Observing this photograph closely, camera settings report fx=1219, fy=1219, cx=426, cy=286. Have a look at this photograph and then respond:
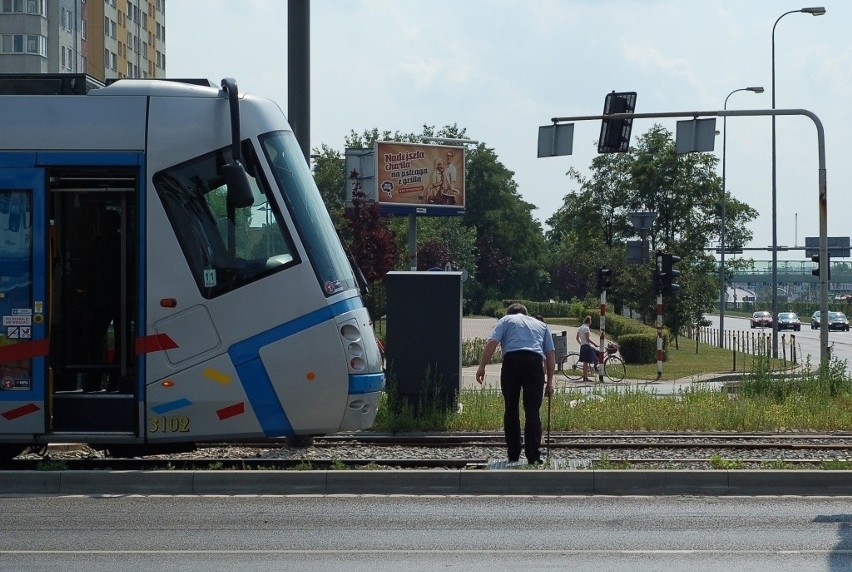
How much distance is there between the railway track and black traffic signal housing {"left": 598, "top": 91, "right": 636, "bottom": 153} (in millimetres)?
10281

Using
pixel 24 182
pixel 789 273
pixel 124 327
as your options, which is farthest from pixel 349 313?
pixel 789 273

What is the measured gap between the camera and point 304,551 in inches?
310

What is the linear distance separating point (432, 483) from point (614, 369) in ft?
80.0

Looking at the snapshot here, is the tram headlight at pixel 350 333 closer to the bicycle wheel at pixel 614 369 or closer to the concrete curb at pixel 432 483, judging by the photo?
the concrete curb at pixel 432 483

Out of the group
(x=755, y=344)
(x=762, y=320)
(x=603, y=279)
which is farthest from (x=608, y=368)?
(x=762, y=320)

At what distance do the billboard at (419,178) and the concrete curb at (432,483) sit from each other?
1376 inches

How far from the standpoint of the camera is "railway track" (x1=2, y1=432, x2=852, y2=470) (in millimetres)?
11547

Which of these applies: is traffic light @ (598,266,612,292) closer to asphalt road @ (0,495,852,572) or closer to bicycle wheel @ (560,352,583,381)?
bicycle wheel @ (560,352,583,381)

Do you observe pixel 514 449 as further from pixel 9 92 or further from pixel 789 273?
pixel 789 273

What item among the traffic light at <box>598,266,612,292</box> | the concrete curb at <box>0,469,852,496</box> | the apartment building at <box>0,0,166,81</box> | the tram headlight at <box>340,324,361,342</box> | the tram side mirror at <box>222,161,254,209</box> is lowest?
the concrete curb at <box>0,469,852,496</box>

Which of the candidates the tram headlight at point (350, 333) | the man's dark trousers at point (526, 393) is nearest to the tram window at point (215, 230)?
the tram headlight at point (350, 333)

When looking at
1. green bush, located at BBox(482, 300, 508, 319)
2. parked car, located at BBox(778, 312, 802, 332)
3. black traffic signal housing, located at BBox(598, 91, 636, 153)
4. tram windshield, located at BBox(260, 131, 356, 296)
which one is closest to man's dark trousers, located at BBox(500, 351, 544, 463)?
tram windshield, located at BBox(260, 131, 356, 296)

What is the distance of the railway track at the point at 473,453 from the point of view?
11547mm

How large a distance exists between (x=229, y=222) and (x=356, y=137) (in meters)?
87.7
